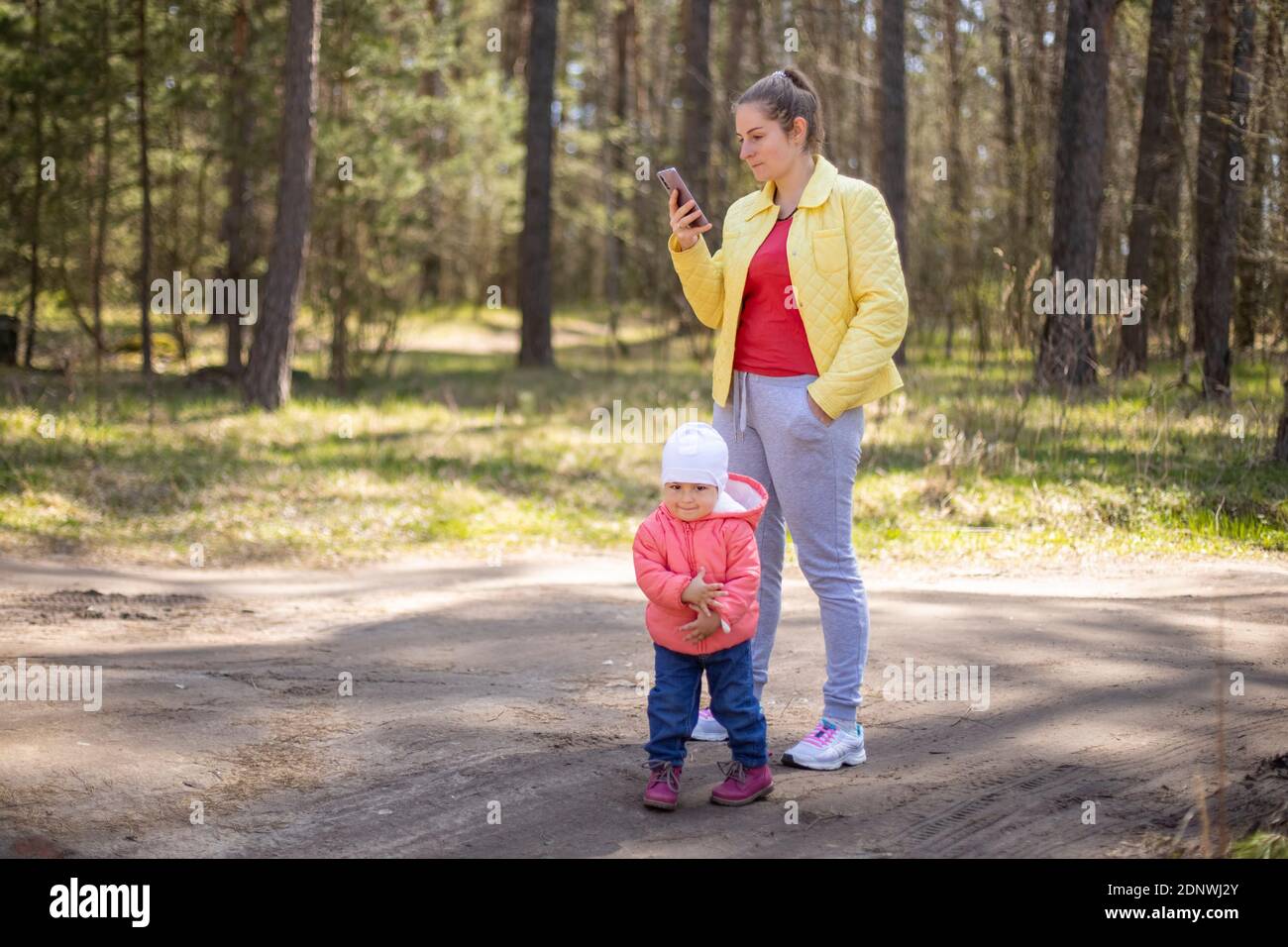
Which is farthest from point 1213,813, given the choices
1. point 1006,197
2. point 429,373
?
point 1006,197

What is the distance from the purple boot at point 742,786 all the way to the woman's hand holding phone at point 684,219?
6.23 feet

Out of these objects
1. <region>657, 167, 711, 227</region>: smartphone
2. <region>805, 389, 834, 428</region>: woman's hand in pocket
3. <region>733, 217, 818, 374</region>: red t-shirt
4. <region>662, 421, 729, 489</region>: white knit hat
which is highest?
<region>657, 167, 711, 227</region>: smartphone

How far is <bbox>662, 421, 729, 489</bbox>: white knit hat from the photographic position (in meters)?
4.27

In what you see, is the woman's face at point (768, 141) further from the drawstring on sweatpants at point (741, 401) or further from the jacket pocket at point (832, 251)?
the drawstring on sweatpants at point (741, 401)

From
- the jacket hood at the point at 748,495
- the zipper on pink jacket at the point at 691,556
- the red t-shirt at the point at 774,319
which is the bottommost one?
the zipper on pink jacket at the point at 691,556

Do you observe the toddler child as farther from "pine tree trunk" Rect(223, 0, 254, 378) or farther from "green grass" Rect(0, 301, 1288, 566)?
"pine tree trunk" Rect(223, 0, 254, 378)

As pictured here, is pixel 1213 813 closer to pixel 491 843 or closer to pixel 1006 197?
pixel 491 843

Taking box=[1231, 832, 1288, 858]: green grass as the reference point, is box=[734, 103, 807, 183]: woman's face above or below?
above

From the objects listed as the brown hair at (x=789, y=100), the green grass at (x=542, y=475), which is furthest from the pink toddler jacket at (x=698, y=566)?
the green grass at (x=542, y=475)

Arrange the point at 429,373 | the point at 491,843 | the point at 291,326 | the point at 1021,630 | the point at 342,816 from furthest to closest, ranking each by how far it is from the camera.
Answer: the point at 429,373 < the point at 291,326 < the point at 1021,630 < the point at 342,816 < the point at 491,843

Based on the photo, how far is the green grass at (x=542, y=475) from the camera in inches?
392

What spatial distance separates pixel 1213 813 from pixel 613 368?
18386 millimetres

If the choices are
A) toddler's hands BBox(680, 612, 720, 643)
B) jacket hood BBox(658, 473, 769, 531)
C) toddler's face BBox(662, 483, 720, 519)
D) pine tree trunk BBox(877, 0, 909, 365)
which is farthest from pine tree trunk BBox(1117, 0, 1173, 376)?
toddler's hands BBox(680, 612, 720, 643)
